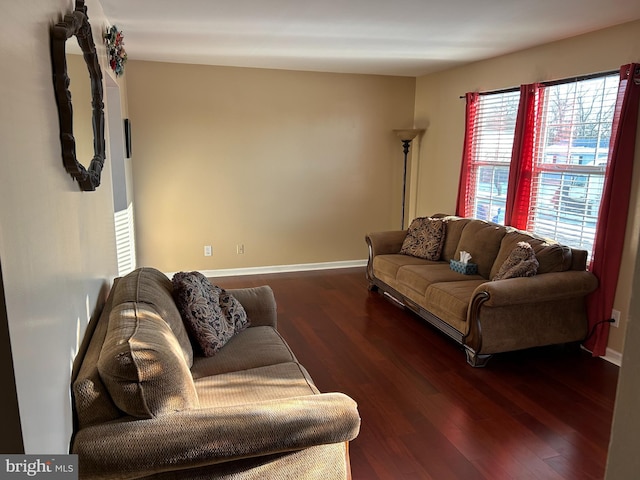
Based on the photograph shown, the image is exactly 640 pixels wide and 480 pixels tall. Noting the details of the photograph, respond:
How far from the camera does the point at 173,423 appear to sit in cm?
155

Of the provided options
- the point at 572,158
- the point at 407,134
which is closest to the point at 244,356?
the point at 572,158

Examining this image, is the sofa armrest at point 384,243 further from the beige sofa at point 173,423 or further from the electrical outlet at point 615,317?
the beige sofa at point 173,423

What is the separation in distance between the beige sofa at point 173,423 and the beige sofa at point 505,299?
69.0 inches

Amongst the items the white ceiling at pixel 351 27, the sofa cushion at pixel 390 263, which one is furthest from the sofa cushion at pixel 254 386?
the sofa cushion at pixel 390 263

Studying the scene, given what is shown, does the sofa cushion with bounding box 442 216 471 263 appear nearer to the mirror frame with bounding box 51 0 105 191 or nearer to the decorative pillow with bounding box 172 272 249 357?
the decorative pillow with bounding box 172 272 249 357

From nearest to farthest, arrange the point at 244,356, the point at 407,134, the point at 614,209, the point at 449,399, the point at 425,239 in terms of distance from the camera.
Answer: the point at 244,356
the point at 449,399
the point at 614,209
the point at 425,239
the point at 407,134

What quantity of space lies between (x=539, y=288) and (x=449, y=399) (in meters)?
1.07

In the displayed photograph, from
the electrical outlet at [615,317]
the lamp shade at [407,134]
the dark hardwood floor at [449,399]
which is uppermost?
the lamp shade at [407,134]

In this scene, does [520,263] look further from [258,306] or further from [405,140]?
[405,140]

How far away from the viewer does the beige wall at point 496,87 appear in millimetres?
3336

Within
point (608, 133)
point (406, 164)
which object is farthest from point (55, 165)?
point (406, 164)

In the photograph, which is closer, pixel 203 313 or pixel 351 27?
pixel 203 313

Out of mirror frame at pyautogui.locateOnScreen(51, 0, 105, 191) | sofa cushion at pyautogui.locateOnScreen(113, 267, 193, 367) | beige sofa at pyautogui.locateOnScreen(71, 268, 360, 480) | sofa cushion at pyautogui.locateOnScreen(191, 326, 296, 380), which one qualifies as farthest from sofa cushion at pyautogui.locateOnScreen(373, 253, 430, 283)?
mirror frame at pyautogui.locateOnScreen(51, 0, 105, 191)

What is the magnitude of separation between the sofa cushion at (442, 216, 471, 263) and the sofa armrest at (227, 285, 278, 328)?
2276 millimetres
